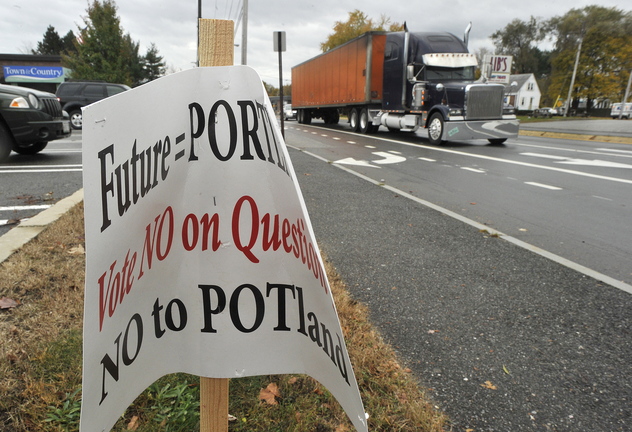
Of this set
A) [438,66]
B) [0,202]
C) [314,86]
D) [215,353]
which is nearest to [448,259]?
[215,353]

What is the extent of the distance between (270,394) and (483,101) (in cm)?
1381

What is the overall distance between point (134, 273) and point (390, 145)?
14.3 m

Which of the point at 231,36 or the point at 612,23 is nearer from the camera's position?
the point at 231,36

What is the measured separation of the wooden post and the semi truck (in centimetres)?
1362

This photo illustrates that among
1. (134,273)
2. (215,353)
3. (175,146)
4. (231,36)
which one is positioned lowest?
(215,353)

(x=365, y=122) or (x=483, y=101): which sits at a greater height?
(x=483, y=101)

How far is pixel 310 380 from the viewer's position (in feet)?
7.29

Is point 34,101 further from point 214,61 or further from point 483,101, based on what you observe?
point 483,101

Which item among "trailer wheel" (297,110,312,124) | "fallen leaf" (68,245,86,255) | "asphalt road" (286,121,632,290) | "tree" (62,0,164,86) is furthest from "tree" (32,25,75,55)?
"fallen leaf" (68,245,86,255)

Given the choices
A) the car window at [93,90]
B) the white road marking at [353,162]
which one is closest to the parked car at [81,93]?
the car window at [93,90]

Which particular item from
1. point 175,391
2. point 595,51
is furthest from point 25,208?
point 595,51

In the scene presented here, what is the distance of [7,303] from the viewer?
8.87 ft

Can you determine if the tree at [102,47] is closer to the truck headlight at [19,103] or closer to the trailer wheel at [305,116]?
the trailer wheel at [305,116]

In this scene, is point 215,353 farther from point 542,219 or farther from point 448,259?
point 542,219
